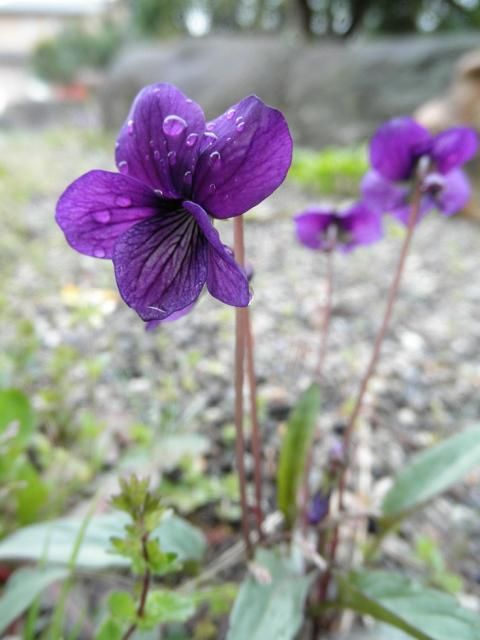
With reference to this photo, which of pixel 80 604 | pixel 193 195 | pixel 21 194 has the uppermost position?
pixel 21 194

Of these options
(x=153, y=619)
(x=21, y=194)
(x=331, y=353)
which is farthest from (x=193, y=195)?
(x=21, y=194)

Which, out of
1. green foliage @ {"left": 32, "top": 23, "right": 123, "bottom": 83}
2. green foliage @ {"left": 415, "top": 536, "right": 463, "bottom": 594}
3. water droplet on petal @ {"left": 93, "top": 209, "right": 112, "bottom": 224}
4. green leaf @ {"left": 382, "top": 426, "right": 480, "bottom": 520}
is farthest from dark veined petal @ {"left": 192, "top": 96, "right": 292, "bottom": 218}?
green foliage @ {"left": 32, "top": 23, "right": 123, "bottom": 83}

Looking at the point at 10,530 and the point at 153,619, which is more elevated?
the point at 153,619

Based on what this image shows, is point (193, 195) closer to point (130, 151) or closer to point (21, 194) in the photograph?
point (130, 151)

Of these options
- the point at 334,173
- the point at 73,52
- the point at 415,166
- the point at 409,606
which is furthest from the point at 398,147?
the point at 73,52

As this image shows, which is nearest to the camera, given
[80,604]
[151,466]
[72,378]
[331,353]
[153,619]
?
[153,619]

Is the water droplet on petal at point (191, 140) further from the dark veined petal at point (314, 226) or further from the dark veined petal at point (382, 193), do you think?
the dark veined petal at point (382, 193)
